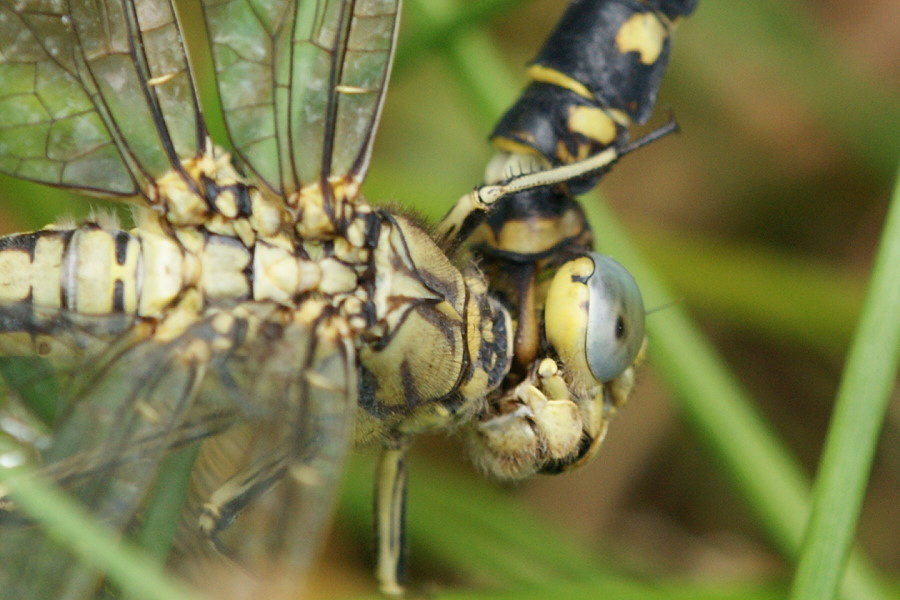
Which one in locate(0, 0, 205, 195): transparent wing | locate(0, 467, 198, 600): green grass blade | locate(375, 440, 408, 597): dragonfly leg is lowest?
locate(375, 440, 408, 597): dragonfly leg

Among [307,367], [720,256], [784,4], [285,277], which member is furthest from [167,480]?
[784,4]

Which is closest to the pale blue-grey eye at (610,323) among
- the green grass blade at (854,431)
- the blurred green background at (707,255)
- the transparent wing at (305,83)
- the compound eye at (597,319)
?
the compound eye at (597,319)

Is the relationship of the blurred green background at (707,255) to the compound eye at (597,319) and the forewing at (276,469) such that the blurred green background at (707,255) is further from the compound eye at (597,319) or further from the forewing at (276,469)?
the forewing at (276,469)

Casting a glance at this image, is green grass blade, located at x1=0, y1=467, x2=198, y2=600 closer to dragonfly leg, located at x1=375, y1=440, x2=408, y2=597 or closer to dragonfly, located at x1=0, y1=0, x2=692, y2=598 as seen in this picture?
dragonfly, located at x1=0, y1=0, x2=692, y2=598

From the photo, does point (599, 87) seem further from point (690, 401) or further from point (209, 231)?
point (209, 231)

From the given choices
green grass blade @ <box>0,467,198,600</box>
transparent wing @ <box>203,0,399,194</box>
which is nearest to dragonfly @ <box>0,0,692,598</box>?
transparent wing @ <box>203,0,399,194</box>

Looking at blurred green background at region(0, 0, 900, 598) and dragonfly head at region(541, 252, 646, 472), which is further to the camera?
blurred green background at region(0, 0, 900, 598)

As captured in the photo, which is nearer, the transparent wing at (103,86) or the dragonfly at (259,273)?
the dragonfly at (259,273)
